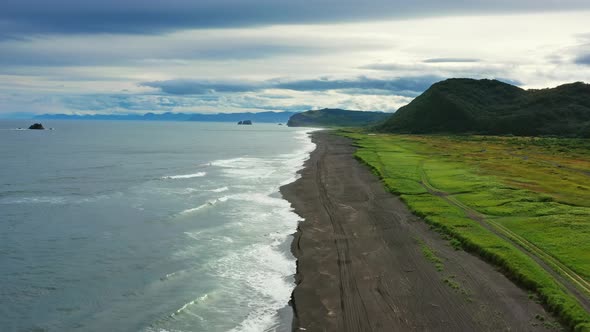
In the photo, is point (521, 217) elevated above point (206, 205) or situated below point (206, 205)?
above

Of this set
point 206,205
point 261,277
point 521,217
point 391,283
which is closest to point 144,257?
point 261,277

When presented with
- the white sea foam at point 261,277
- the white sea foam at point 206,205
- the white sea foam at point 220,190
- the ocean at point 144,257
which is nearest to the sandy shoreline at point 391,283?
the white sea foam at point 261,277

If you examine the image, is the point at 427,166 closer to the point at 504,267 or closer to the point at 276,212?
the point at 276,212

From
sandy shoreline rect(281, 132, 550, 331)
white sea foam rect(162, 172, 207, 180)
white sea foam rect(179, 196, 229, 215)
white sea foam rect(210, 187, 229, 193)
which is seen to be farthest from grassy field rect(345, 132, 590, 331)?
white sea foam rect(162, 172, 207, 180)

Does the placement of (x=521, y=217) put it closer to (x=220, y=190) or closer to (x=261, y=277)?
(x=261, y=277)

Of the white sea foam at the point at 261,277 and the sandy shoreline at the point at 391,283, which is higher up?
the sandy shoreline at the point at 391,283

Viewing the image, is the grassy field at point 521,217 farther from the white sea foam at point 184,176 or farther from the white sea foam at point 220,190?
the white sea foam at point 184,176
